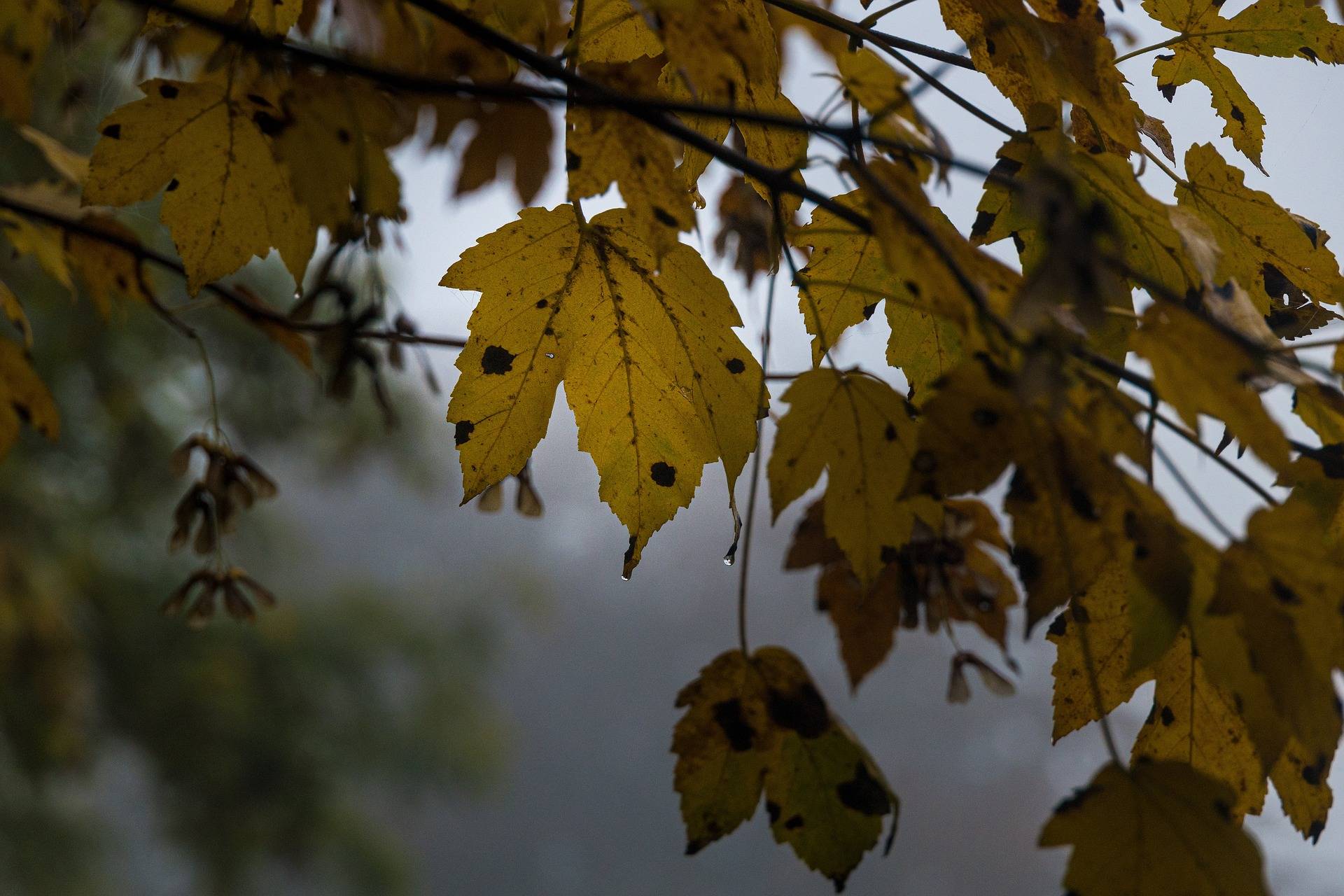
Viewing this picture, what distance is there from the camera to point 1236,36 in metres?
0.55

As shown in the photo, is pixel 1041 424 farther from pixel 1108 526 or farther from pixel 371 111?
pixel 371 111

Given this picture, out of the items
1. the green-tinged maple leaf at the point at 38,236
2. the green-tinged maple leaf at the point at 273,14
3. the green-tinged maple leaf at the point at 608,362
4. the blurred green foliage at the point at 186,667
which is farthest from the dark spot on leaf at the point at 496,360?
the blurred green foliage at the point at 186,667

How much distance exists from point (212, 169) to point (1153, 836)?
51 centimetres

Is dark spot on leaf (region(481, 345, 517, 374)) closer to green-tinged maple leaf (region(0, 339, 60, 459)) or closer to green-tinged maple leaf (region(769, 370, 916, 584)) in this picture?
green-tinged maple leaf (region(769, 370, 916, 584))

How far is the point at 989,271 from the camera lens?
333mm

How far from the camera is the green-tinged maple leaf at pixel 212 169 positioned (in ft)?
1.58

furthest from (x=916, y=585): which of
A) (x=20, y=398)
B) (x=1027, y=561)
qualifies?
(x=20, y=398)

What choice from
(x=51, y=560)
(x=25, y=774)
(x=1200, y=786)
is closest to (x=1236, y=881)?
(x=1200, y=786)

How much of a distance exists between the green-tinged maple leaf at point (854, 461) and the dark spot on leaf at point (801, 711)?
0.22ft

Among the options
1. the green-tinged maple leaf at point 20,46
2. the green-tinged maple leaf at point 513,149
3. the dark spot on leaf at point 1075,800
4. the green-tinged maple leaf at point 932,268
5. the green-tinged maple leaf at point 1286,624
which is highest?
the green-tinged maple leaf at point 513,149

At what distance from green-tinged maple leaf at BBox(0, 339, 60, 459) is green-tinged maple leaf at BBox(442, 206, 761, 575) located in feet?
1.05

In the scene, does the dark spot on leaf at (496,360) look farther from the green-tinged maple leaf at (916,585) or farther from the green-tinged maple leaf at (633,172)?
the green-tinged maple leaf at (916,585)

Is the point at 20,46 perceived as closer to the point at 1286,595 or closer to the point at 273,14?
the point at 273,14

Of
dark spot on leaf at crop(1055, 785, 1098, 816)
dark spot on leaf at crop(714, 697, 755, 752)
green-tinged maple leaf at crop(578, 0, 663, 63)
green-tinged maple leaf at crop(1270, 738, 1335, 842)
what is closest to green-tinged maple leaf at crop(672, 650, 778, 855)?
dark spot on leaf at crop(714, 697, 755, 752)
